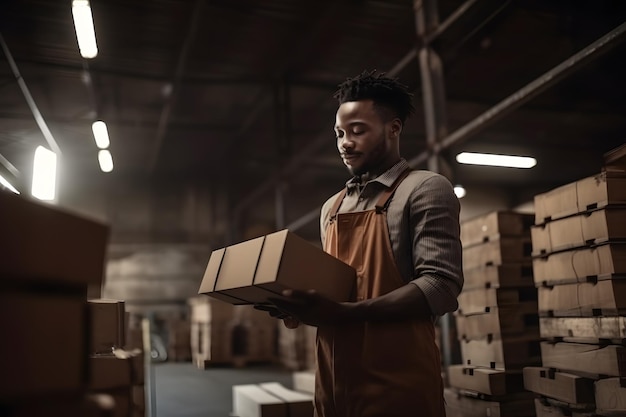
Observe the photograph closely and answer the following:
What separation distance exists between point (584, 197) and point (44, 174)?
6328 millimetres

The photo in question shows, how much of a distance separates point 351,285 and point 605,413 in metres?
1.97

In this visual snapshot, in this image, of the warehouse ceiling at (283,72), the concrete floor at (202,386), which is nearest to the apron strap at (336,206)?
the warehouse ceiling at (283,72)

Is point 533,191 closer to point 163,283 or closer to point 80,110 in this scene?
point 163,283

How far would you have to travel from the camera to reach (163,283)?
15.9m

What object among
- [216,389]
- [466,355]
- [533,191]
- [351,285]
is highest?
[533,191]

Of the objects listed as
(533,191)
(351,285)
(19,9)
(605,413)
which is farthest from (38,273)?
(533,191)

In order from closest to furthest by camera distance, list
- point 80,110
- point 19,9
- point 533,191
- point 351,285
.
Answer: point 351,285
point 19,9
point 80,110
point 533,191

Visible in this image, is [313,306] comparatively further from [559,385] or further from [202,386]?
[202,386]

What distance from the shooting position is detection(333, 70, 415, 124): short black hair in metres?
2.44

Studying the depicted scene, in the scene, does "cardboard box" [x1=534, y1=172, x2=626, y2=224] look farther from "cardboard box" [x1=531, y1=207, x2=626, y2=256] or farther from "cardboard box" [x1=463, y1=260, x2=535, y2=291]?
"cardboard box" [x1=463, y1=260, x2=535, y2=291]

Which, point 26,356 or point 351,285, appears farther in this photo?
point 351,285

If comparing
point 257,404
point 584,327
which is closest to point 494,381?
point 584,327

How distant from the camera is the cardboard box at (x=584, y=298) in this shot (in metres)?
3.20

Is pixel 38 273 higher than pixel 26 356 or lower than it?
higher
